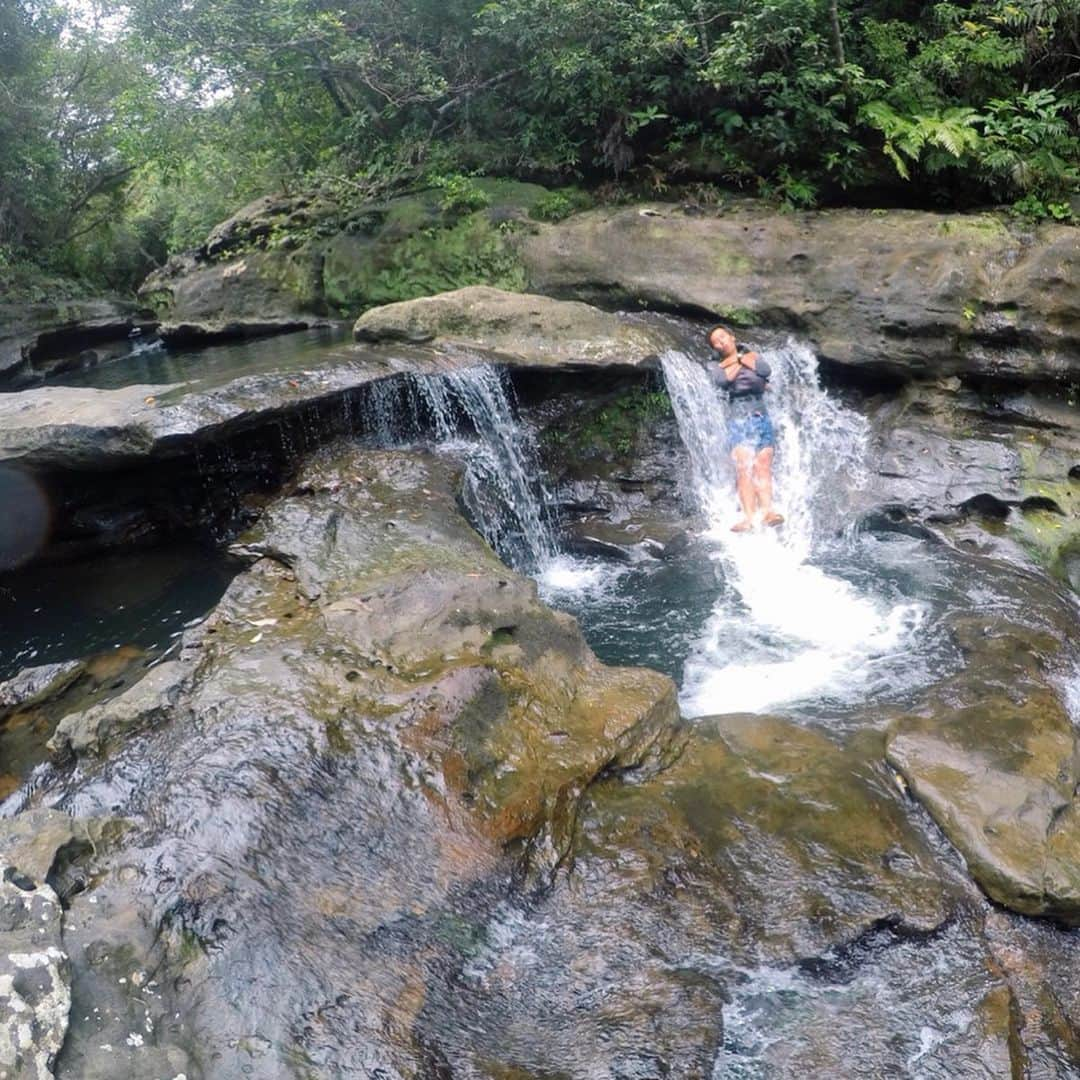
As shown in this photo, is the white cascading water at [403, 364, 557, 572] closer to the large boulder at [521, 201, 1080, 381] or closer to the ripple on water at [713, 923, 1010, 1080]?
the large boulder at [521, 201, 1080, 381]

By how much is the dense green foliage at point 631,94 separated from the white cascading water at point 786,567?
2750 mm

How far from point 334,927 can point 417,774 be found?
0.82 m

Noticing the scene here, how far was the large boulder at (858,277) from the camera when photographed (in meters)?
8.32

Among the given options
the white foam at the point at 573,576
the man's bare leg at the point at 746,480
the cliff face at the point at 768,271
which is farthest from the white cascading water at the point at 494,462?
the cliff face at the point at 768,271

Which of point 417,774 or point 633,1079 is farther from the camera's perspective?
point 417,774

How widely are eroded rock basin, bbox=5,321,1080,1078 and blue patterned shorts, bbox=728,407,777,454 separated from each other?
274 cm

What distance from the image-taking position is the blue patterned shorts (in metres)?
8.35

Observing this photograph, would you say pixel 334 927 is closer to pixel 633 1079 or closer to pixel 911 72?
pixel 633 1079

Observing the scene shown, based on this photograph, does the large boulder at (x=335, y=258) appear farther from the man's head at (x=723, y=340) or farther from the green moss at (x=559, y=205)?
the man's head at (x=723, y=340)

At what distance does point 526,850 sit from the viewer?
4121 mm

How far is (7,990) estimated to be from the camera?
274 cm

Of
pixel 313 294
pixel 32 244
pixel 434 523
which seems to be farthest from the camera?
pixel 32 244

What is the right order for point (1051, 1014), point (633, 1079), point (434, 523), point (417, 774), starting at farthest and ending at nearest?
1. point (434, 523)
2. point (417, 774)
3. point (1051, 1014)
4. point (633, 1079)

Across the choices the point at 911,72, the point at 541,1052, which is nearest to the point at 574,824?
the point at 541,1052
